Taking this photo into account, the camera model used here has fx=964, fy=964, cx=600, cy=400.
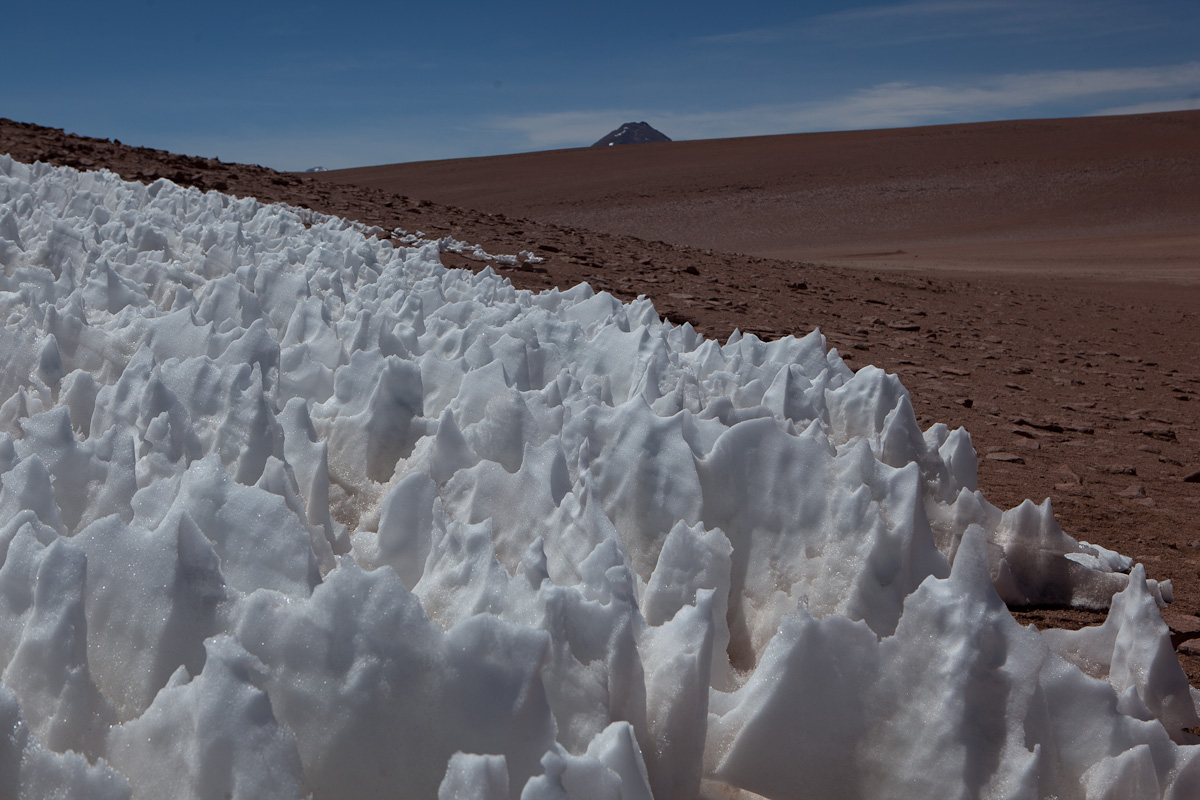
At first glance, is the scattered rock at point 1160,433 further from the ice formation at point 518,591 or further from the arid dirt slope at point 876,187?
the arid dirt slope at point 876,187

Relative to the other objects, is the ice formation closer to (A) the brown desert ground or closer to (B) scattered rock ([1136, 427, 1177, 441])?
(A) the brown desert ground

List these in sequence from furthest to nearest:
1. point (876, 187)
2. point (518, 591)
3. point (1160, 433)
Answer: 1. point (876, 187)
2. point (1160, 433)
3. point (518, 591)

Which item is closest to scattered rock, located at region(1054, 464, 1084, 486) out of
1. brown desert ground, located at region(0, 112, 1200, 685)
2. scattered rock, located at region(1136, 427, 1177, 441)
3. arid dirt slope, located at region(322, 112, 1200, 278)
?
brown desert ground, located at region(0, 112, 1200, 685)

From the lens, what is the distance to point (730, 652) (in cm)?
156

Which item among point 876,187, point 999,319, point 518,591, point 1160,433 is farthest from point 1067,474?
point 876,187

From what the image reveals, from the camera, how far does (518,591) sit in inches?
48.6

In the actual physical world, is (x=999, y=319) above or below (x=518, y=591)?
below

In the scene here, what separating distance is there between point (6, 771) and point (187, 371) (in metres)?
1.06

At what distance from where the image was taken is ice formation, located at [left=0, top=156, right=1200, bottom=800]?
1.01 meters

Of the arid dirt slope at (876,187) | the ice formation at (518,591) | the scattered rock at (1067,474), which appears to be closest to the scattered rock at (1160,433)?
the scattered rock at (1067,474)

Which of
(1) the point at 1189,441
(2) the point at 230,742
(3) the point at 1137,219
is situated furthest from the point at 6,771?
(3) the point at 1137,219

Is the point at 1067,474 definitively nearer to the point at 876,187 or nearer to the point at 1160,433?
the point at 1160,433

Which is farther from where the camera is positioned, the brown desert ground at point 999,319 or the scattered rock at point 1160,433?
the scattered rock at point 1160,433

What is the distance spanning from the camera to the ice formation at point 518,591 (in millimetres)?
1015
